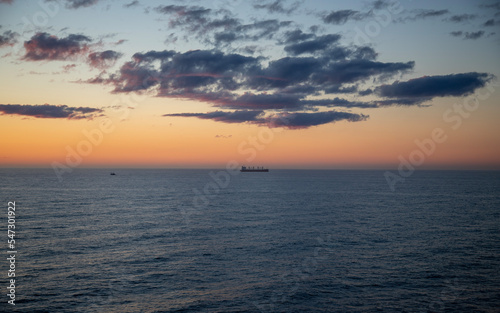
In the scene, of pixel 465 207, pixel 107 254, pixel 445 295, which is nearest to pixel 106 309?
pixel 107 254

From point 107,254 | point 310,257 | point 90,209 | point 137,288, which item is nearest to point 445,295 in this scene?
point 310,257

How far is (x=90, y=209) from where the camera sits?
93.5 m

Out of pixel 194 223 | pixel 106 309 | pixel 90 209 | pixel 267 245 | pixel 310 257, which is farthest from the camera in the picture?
pixel 90 209

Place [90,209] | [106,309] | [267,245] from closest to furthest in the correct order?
[106,309], [267,245], [90,209]

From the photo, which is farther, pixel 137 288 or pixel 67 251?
pixel 67 251

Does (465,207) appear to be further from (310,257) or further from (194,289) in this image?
(194,289)

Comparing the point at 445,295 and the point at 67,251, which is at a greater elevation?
A: the point at 67,251

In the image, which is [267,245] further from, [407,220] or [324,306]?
[407,220]

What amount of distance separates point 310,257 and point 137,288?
2448 centimetres

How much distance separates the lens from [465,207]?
10244 centimetres

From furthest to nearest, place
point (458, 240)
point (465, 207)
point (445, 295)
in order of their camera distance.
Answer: point (465, 207) < point (458, 240) < point (445, 295)

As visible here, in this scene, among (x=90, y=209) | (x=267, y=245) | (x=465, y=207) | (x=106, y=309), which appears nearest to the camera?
(x=106, y=309)

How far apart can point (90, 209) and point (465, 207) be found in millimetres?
109170

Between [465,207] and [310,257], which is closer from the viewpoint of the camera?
[310,257]
